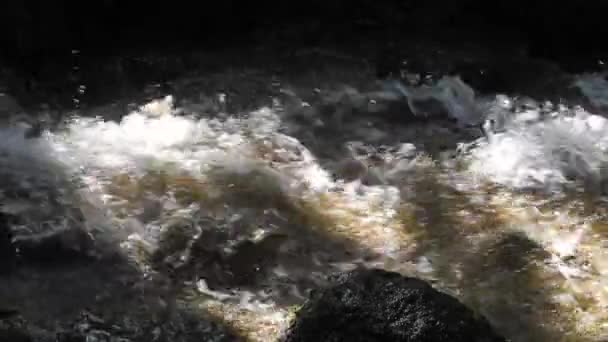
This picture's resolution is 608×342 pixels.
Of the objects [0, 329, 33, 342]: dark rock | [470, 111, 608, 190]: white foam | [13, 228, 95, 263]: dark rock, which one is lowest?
[470, 111, 608, 190]: white foam

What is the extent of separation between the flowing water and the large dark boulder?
17.6 inches

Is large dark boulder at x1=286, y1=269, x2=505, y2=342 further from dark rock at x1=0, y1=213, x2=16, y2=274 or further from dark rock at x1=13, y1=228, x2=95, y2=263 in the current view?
dark rock at x1=0, y1=213, x2=16, y2=274

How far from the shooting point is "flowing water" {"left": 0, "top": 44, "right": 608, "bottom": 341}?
12.3 ft

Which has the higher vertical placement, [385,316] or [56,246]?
[385,316]

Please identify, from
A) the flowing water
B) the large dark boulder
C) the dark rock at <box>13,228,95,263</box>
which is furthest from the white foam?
the dark rock at <box>13,228,95,263</box>

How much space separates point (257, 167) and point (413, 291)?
1.82m

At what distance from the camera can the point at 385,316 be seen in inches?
118

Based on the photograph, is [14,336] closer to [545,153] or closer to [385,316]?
[385,316]

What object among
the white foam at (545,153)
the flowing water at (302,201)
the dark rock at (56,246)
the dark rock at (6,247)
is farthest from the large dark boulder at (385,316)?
the white foam at (545,153)

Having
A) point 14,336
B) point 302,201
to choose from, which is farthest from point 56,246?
→ point 302,201

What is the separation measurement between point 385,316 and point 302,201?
152cm

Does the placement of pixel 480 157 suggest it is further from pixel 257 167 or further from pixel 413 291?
pixel 413 291

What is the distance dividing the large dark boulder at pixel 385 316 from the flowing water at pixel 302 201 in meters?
0.45

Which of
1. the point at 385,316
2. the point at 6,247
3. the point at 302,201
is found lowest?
the point at 302,201
